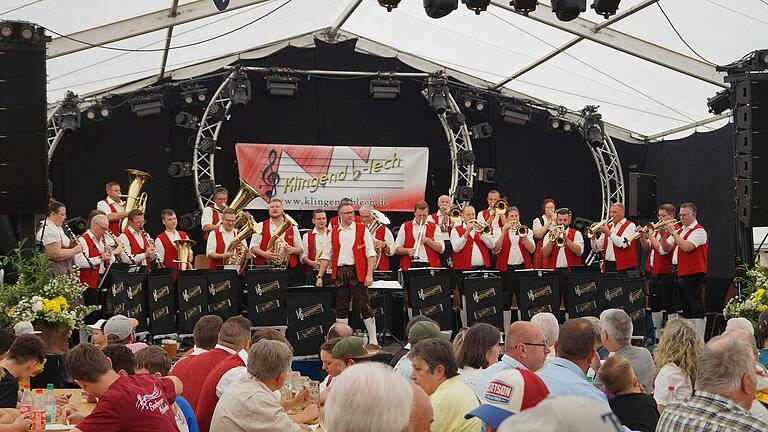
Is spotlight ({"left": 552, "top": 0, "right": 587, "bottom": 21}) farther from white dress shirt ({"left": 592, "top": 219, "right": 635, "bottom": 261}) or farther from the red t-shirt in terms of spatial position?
the red t-shirt

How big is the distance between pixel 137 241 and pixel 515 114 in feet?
22.2

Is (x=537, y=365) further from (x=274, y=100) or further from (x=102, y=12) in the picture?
(x=274, y=100)

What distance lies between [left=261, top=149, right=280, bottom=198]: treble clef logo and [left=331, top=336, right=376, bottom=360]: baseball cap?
415 inches

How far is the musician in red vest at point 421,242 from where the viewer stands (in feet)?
46.8

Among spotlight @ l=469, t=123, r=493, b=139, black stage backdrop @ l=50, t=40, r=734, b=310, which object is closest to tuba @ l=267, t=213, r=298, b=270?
black stage backdrop @ l=50, t=40, r=734, b=310

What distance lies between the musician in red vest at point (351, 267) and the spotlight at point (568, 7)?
158 inches

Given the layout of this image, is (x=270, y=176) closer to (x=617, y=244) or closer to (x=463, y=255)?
(x=463, y=255)

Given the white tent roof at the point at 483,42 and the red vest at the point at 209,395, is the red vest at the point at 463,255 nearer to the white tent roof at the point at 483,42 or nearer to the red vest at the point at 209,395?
the white tent roof at the point at 483,42

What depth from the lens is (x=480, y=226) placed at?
1430cm

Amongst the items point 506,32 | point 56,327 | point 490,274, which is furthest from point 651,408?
point 506,32

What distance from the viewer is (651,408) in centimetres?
518

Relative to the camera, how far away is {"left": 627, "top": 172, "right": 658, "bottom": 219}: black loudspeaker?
16984 mm

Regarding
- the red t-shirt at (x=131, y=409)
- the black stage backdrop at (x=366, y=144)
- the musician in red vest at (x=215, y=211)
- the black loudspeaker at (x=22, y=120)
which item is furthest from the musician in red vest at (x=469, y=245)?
the red t-shirt at (x=131, y=409)

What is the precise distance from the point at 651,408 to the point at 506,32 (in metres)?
10.4
